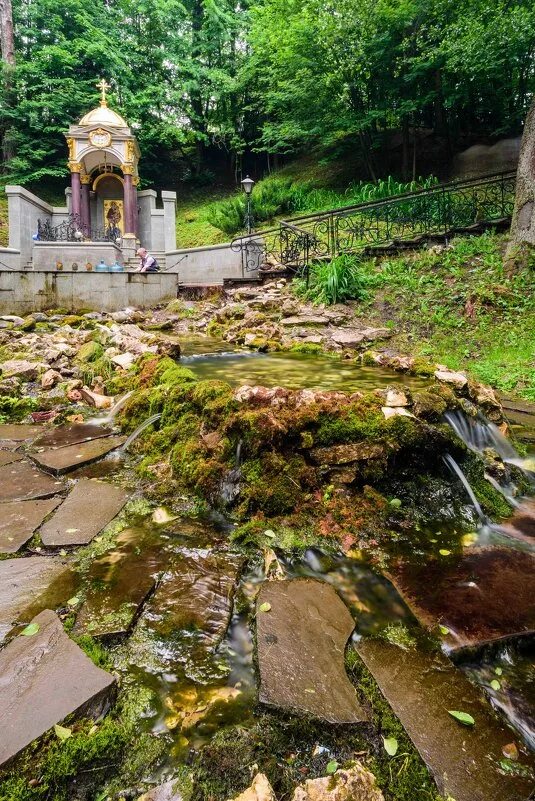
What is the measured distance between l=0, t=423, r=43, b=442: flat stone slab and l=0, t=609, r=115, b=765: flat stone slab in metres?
2.77

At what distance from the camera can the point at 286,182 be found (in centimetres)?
2039

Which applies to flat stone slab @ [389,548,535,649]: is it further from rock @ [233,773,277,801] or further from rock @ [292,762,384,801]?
rock @ [233,773,277,801]

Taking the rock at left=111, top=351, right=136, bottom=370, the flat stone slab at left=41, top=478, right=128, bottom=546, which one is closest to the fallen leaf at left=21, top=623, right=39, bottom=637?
the flat stone slab at left=41, top=478, right=128, bottom=546

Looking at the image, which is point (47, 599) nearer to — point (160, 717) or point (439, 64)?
point (160, 717)

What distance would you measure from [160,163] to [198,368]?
27191 millimetres

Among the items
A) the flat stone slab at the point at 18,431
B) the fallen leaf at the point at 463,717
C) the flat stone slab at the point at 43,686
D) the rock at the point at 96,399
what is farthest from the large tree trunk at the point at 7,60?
the fallen leaf at the point at 463,717

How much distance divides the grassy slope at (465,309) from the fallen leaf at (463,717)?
490cm

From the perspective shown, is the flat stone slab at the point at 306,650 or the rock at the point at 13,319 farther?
the rock at the point at 13,319

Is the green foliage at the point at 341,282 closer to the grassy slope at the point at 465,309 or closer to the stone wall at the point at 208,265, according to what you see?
the grassy slope at the point at 465,309

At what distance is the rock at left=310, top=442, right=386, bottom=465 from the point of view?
8.80ft

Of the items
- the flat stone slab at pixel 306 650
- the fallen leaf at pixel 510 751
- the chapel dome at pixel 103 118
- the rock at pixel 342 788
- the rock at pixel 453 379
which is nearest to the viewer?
the rock at pixel 342 788

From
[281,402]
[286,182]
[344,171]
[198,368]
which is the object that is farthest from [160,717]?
[344,171]

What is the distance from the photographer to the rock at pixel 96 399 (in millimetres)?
4660

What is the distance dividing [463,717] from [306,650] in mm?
540
